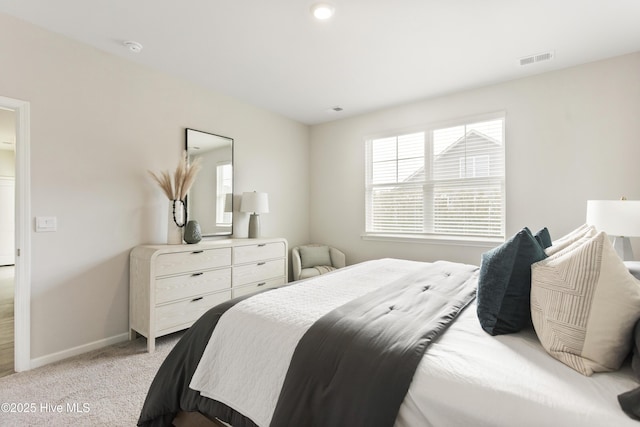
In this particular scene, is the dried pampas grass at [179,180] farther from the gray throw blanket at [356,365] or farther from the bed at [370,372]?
the gray throw blanket at [356,365]

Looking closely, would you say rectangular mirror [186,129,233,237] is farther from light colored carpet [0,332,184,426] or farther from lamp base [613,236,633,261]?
lamp base [613,236,633,261]

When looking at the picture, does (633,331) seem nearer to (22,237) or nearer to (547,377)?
(547,377)

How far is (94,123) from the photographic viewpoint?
2.58 metres

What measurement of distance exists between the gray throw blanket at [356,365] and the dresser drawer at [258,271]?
6.52ft

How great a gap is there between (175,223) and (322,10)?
2258 mm

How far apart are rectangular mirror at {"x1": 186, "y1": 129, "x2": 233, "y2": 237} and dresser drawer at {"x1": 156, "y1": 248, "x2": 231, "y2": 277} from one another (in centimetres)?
52

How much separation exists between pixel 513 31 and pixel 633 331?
7.58 ft

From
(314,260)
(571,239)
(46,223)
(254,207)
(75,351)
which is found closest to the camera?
(571,239)

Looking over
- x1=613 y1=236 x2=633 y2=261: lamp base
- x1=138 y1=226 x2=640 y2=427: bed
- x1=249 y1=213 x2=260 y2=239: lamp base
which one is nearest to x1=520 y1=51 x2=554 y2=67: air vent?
x1=613 y1=236 x2=633 y2=261: lamp base

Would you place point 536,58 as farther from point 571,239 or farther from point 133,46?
point 133,46

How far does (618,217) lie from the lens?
2.11 m

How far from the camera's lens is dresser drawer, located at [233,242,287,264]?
312 centimetres

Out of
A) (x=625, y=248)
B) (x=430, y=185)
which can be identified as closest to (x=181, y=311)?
(x=430, y=185)

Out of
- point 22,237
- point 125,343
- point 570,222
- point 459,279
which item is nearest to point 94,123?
point 22,237
